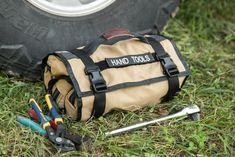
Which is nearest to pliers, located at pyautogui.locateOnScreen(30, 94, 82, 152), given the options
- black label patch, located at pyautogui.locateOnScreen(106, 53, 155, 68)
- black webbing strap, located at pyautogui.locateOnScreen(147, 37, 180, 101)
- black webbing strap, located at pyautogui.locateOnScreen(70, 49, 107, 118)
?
black webbing strap, located at pyautogui.locateOnScreen(70, 49, 107, 118)

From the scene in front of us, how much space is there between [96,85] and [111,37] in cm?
27

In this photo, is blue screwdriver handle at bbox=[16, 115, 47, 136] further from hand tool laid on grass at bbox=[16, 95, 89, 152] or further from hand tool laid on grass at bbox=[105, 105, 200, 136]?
hand tool laid on grass at bbox=[105, 105, 200, 136]

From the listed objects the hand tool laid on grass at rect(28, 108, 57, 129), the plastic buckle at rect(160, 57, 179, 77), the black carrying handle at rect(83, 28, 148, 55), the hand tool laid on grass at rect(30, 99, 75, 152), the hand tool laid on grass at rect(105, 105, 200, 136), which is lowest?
Answer: the hand tool laid on grass at rect(105, 105, 200, 136)

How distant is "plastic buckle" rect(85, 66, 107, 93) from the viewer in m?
2.14

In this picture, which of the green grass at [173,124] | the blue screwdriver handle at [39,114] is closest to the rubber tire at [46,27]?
the green grass at [173,124]

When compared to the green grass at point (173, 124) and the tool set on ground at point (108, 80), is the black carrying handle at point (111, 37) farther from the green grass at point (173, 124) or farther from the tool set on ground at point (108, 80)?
the green grass at point (173, 124)

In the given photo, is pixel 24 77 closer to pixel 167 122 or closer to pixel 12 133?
pixel 12 133

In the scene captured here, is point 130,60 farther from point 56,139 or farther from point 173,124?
point 56,139

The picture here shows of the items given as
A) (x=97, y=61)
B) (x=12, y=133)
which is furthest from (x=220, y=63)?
(x=12, y=133)

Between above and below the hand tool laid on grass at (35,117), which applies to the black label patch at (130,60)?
above

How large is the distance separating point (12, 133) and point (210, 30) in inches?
56.8

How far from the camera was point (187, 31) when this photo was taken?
3076 millimetres

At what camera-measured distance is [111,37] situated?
231cm

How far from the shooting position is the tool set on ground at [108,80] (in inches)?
83.9
